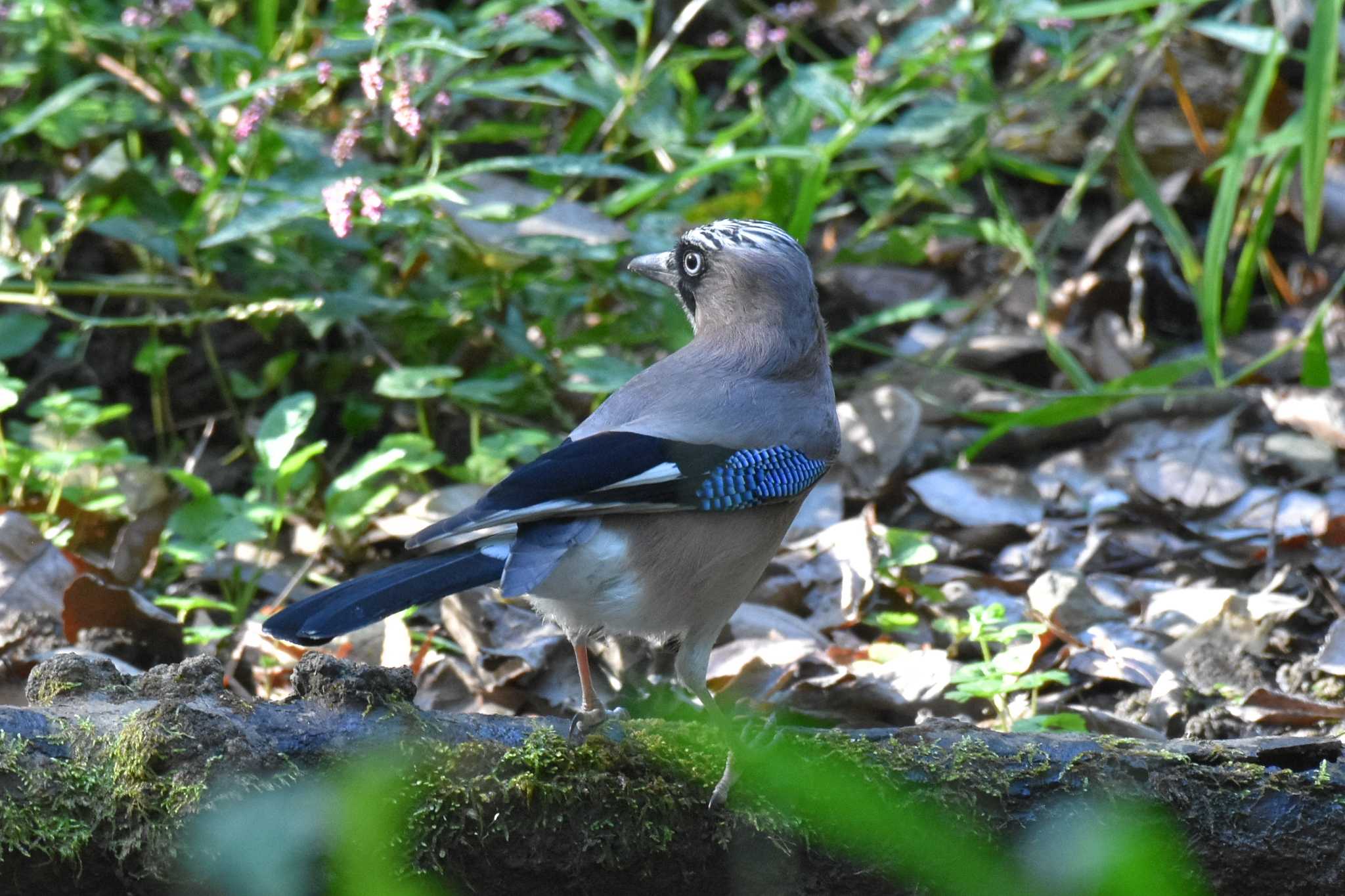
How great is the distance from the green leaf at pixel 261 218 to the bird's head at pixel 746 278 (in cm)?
123

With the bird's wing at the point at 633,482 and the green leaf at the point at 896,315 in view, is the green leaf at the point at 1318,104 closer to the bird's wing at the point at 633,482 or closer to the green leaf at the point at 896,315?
the green leaf at the point at 896,315

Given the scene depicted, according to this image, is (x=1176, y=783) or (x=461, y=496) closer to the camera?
(x=1176, y=783)

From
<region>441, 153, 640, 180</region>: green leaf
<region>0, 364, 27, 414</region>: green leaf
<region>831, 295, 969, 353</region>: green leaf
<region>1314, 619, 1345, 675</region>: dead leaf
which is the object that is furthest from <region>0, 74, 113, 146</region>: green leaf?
<region>1314, 619, 1345, 675</region>: dead leaf

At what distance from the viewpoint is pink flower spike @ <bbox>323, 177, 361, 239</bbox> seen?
4059 mm

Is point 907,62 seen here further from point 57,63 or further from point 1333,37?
point 57,63

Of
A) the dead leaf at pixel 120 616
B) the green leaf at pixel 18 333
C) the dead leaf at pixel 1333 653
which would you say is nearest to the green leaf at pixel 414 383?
the dead leaf at pixel 120 616

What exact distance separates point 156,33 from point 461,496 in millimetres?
2049

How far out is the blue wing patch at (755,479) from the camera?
3.06 meters

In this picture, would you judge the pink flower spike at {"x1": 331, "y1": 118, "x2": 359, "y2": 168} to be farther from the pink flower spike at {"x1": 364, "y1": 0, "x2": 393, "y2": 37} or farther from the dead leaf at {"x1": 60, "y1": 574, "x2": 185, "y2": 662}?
the dead leaf at {"x1": 60, "y1": 574, "x2": 185, "y2": 662}

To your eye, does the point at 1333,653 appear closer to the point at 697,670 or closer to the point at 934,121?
the point at 697,670

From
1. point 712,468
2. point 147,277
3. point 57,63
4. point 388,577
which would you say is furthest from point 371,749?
point 57,63

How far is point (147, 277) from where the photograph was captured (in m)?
5.08

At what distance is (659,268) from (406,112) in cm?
89

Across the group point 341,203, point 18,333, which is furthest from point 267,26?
point 341,203
